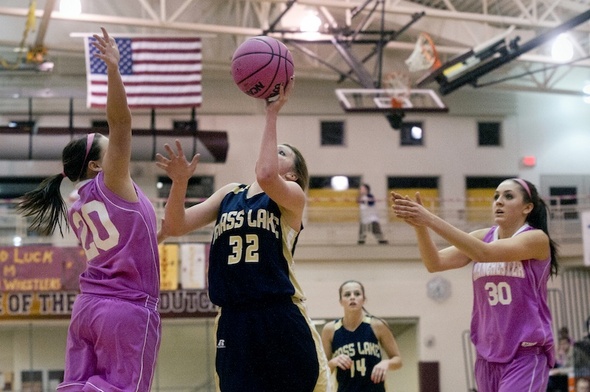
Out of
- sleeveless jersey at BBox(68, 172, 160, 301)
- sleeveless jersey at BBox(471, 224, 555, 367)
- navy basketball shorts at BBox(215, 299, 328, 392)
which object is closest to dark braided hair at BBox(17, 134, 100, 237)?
sleeveless jersey at BBox(68, 172, 160, 301)

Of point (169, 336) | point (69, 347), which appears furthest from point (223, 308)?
point (169, 336)

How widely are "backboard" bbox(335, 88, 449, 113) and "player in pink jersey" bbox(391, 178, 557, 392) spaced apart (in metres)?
9.60

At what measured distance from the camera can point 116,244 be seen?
14.6ft

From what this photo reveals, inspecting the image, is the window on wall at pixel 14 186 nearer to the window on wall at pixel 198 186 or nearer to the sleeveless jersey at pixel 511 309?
the window on wall at pixel 198 186

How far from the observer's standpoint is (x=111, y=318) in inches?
171

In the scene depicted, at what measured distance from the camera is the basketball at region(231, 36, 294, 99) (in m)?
4.52

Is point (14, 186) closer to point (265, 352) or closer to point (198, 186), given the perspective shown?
point (198, 186)

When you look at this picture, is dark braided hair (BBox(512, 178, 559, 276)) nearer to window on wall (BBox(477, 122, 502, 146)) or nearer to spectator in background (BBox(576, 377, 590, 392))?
spectator in background (BBox(576, 377, 590, 392))

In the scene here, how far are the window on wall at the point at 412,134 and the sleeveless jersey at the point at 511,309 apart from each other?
17.3 m

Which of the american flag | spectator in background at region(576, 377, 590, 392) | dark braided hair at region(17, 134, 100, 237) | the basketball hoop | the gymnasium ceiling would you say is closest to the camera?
dark braided hair at region(17, 134, 100, 237)

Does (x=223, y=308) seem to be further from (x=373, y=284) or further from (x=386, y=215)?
(x=386, y=215)

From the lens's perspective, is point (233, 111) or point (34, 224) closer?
point (34, 224)

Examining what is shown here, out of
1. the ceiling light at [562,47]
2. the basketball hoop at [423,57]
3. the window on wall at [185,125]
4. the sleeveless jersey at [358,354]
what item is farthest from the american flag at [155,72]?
the sleeveless jersey at [358,354]

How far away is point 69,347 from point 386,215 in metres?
17.1
